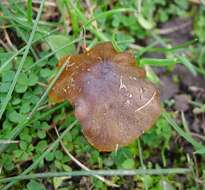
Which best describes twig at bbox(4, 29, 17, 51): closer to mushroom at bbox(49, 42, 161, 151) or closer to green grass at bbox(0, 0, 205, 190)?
green grass at bbox(0, 0, 205, 190)

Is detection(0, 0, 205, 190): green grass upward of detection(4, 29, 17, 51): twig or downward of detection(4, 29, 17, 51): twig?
downward

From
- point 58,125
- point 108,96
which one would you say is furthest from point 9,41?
point 108,96

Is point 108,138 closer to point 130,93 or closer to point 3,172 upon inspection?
point 130,93

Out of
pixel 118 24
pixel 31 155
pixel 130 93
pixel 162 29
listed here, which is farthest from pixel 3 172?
pixel 162 29

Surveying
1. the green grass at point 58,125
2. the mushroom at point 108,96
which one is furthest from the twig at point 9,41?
the mushroom at point 108,96

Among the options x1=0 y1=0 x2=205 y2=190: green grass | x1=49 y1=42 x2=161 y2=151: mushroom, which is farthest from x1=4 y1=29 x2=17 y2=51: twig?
x1=49 y1=42 x2=161 y2=151: mushroom

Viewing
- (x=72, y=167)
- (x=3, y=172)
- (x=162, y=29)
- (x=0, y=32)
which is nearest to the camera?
(x=3, y=172)
